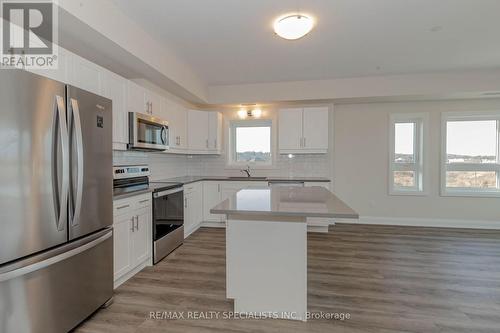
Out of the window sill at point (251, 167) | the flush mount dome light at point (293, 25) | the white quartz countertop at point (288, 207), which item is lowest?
the white quartz countertop at point (288, 207)

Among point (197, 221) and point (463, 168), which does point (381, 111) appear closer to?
point (463, 168)

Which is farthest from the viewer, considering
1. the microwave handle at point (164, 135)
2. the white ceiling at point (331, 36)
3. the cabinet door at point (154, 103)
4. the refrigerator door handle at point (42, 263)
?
the microwave handle at point (164, 135)

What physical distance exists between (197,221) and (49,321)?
118 inches

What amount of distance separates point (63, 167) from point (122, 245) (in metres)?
1.18

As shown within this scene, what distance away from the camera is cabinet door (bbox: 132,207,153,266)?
2.81 m

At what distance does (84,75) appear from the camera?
7.80 ft

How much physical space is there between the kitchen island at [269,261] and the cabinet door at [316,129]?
113 inches

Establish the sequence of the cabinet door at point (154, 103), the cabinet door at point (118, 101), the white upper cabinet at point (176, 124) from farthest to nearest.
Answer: the white upper cabinet at point (176, 124) < the cabinet door at point (154, 103) < the cabinet door at point (118, 101)

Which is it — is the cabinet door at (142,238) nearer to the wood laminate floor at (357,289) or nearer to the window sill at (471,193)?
the wood laminate floor at (357,289)

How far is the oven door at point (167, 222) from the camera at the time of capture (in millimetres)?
3158

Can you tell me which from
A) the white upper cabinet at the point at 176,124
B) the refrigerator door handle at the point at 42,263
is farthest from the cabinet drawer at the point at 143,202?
the white upper cabinet at the point at 176,124

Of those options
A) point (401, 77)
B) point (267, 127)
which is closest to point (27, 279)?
point (267, 127)

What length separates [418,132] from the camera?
518cm

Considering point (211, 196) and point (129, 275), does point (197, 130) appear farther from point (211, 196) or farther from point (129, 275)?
point (129, 275)
